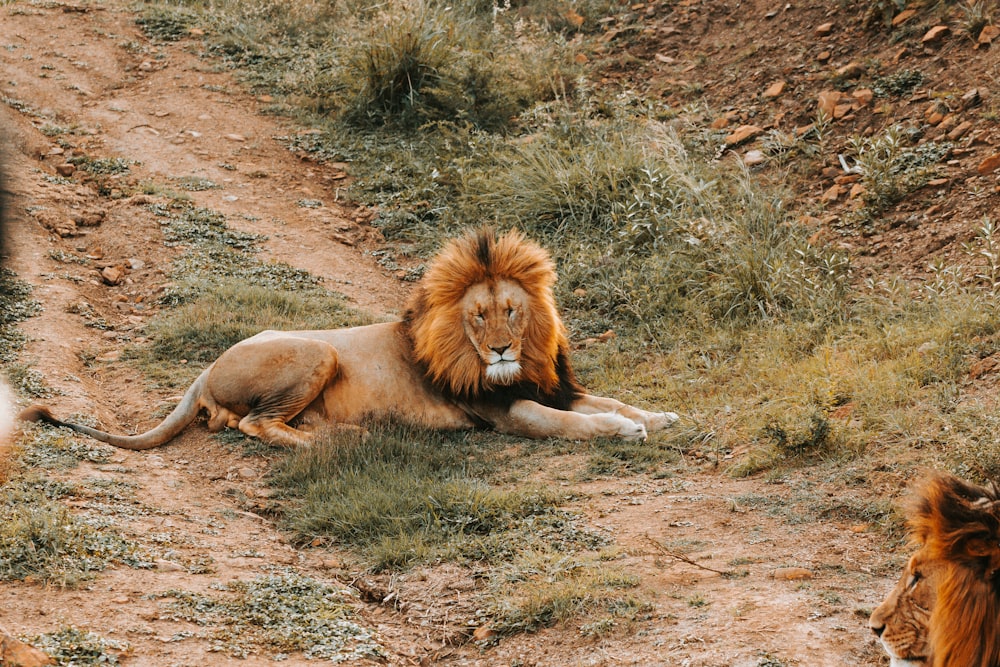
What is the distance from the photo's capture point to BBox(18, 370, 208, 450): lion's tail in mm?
6562

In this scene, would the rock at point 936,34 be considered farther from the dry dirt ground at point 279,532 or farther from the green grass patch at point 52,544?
the green grass patch at point 52,544

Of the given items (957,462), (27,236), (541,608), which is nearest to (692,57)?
(27,236)

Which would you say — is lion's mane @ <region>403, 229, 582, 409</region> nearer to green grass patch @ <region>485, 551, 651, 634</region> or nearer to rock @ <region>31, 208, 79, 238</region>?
green grass patch @ <region>485, 551, 651, 634</region>

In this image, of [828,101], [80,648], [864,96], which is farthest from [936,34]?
[80,648]

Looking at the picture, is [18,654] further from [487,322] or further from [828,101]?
[828,101]

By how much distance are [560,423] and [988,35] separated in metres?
6.09

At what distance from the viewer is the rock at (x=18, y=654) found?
3.59 metres

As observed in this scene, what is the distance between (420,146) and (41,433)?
7.11 meters

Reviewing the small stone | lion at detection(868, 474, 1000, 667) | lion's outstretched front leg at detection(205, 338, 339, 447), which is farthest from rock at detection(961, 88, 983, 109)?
the small stone

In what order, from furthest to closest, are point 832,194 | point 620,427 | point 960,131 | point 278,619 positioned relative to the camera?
point 832,194 → point 960,131 → point 620,427 → point 278,619

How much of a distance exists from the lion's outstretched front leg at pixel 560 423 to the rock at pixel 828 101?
16.8 feet

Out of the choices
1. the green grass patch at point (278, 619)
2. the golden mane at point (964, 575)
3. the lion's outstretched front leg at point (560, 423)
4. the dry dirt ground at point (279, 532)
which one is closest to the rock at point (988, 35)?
the dry dirt ground at point (279, 532)

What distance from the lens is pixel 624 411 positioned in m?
7.15

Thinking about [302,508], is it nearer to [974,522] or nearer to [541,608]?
[541,608]
